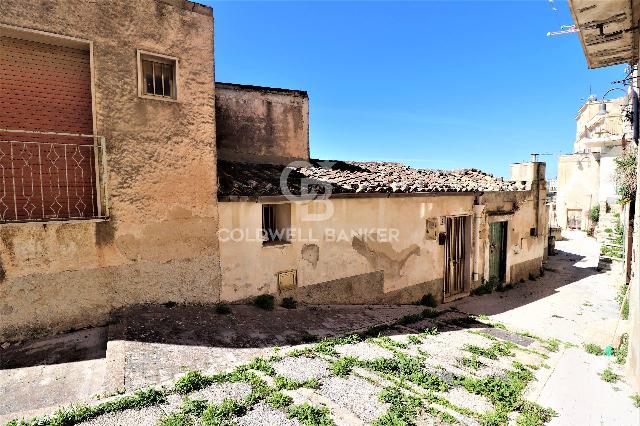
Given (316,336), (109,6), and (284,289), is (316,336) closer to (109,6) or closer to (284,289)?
(284,289)

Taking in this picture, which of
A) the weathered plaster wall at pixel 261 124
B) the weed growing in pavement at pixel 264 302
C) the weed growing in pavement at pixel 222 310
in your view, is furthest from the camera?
the weathered plaster wall at pixel 261 124

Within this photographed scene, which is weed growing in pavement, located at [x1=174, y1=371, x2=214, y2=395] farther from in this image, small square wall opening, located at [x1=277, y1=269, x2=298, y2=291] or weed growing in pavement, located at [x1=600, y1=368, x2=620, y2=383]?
weed growing in pavement, located at [x1=600, y1=368, x2=620, y2=383]

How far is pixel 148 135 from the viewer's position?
6.04m

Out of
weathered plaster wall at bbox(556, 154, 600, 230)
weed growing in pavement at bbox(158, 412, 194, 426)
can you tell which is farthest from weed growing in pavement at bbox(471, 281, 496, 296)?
weathered plaster wall at bbox(556, 154, 600, 230)

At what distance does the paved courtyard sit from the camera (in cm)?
391

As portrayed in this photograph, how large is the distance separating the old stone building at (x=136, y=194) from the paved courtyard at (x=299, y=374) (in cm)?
62

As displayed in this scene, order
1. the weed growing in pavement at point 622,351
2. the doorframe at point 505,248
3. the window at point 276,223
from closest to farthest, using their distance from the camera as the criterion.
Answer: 1. the weed growing in pavement at point 622,351
2. the window at point 276,223
3. the doorframe at point 505,248

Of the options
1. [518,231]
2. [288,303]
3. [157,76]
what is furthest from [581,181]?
[157,76]

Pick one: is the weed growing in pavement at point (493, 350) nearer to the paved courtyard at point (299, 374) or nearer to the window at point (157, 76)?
the paved courtyard at point (299, 374)

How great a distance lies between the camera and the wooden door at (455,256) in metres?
11.2

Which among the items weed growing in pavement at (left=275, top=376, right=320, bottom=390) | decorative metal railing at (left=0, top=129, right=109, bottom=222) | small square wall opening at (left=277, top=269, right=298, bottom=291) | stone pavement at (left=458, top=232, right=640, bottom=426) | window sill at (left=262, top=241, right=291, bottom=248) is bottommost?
stone pavement at (left=458, top=232, right=640, bottom=426)

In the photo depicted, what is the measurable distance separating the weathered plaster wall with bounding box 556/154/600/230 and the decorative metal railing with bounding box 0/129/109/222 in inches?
1410

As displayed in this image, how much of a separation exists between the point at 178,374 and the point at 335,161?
9.04 m

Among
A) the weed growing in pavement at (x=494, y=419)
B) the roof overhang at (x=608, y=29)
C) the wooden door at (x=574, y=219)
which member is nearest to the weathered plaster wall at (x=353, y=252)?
the weed growing in pavement at (x=494, y=419)
